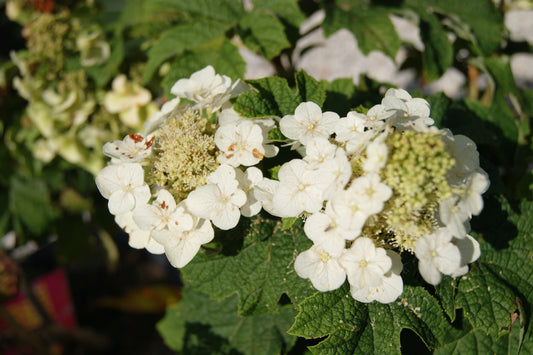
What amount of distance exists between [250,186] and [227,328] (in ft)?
2.82

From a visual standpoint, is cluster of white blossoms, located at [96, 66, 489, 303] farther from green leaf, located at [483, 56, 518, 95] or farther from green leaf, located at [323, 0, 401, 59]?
green leaf, located at [483, 56, 518, 95]

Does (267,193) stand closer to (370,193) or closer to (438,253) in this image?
(370,193)

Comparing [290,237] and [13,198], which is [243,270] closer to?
[290,237]

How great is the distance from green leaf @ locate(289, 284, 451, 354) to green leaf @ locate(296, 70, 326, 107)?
1.70 feet

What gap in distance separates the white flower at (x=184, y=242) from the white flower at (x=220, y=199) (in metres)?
0.06

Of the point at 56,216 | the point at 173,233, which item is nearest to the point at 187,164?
the point at 173,233

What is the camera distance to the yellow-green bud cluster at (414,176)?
2.76 ft

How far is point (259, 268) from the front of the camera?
3.98 feet

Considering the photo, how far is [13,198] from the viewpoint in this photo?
7.44 ft

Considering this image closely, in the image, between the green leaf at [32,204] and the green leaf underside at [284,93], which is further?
the green leaf at [32,204]

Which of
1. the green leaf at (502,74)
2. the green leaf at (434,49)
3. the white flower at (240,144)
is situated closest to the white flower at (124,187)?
the white flower at (240,144)

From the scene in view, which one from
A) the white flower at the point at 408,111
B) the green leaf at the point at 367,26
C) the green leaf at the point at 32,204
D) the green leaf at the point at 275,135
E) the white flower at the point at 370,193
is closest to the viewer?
the white flower at the point at 370,193

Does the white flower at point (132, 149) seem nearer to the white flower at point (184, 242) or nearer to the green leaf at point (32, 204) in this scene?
the white flower at point (184, 242)

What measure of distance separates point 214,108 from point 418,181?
1.96 feet
